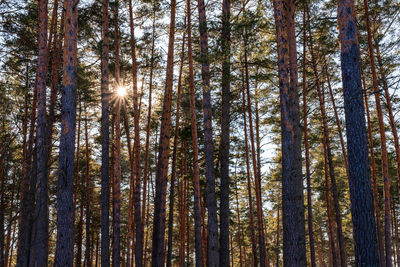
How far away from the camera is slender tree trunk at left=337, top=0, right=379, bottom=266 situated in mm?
5090

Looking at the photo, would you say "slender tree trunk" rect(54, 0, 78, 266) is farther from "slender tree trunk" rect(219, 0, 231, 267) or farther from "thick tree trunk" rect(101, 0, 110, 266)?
"slender tree trunk" rect(219, 0, 231, 267)

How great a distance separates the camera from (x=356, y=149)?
5457mm

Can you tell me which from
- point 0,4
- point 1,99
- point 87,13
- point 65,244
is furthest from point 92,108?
point 65,244

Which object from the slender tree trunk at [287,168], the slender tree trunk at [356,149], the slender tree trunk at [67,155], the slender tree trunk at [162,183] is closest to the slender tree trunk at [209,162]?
the slender tree trunk at [162,183]

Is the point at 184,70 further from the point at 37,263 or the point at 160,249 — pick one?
the point at 37,263

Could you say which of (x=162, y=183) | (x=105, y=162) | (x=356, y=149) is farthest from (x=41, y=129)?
(x=356, y=149)

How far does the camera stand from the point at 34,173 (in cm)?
1076

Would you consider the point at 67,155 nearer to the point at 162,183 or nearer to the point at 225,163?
the point at 162,183

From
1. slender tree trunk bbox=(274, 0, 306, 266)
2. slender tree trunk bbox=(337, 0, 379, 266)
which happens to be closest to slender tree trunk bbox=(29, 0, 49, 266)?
slender tree trunk bbox=(274, 0, 306, 266)

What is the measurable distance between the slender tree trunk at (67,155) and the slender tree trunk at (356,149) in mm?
5910

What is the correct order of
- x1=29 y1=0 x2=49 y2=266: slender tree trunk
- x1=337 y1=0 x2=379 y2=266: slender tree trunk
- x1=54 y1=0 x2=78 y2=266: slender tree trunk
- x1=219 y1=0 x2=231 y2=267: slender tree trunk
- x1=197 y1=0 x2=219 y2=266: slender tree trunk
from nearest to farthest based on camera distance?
1. x1=337 y1=0 x2=379 y2=266: slender tree trunk
2. x1=54 y1=0 x2=78 y2=266: slender tree trunk
3. x1=197 y1=0 x2=219 y2=266: slender tree trunk
4. x1=29 y1=0 x2=49 y2=266: slender tree trunk
5. x1=219 y1=0 x2=231 y2=267: slender tree trunk

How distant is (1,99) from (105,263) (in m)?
8.42

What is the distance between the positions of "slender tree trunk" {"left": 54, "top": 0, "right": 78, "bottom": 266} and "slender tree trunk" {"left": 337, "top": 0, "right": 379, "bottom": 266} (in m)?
5.91

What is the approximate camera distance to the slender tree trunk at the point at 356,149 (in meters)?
5.09
